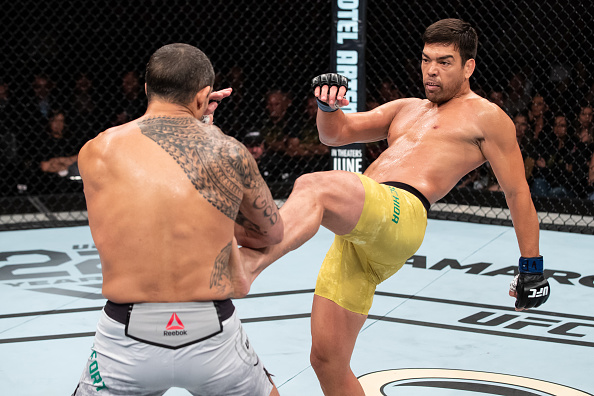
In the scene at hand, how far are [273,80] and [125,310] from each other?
443 cm

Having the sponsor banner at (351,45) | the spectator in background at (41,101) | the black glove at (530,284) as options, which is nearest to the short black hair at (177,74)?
the black glove at (530,284)

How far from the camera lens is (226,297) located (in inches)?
57.1

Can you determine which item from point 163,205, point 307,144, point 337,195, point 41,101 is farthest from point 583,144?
point 163,205

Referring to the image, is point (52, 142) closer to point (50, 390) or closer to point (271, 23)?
point (271, 23)

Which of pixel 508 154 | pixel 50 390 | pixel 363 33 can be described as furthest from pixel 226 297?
pixel 363 33

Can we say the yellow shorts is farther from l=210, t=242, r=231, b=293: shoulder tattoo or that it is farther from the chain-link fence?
the chain-link fence

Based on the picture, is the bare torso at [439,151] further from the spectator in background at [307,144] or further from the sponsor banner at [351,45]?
the spectator in background at [307,144]

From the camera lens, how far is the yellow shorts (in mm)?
1874

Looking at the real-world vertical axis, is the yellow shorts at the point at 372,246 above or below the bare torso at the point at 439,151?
below

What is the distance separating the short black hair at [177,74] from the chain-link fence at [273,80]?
3.78 m

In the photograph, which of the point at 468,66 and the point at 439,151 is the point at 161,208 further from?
the point at 468,66

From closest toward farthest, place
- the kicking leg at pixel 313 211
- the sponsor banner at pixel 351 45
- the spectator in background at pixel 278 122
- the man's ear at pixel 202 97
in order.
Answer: the man's ear at pixel 202 97, the kicking leg at pixel 313 211, the sponsor banner at pixel 351 45, the spectator in background at pixel 278 122

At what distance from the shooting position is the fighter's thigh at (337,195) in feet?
5.79

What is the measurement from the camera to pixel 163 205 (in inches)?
53.7
